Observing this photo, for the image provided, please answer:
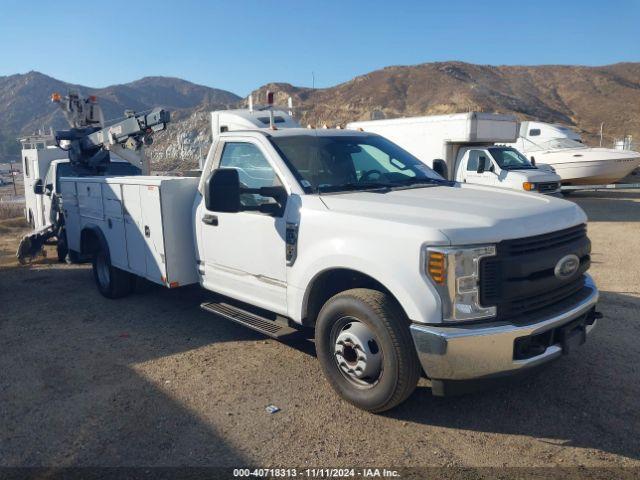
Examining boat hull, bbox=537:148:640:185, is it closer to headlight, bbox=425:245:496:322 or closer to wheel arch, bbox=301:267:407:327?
wheel arch, bbox=301:267:407:327

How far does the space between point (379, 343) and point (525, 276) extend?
3.41ft

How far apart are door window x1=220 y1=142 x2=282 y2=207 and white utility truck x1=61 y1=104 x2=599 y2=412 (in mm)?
15

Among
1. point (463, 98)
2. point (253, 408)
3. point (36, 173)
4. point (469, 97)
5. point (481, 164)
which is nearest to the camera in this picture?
point (253, 408)

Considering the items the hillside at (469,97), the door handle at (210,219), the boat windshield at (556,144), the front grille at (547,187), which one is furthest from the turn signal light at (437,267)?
the hillside at (469,97)

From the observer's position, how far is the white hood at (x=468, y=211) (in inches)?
130

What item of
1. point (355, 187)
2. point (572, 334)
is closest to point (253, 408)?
point (355, 187)

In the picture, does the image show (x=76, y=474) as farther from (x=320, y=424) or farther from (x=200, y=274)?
(x=200, y=274)

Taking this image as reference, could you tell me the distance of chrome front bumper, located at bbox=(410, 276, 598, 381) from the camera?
3207mm

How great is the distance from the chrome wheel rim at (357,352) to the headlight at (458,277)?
0.62 metres

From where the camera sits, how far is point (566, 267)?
11.9 ft

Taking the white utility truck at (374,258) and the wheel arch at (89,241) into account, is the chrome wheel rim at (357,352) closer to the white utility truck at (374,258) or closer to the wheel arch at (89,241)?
the white utility truck at (374,258)

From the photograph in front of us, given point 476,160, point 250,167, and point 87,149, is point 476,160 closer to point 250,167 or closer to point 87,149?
point 87,149

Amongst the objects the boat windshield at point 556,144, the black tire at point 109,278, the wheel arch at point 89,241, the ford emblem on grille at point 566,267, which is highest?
the boat windshield at point 556,144

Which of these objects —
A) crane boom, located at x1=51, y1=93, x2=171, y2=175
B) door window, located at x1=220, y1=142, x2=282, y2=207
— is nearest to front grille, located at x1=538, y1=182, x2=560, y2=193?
crane boom, located at x1=51, y1=93, x2=171, y2=175
